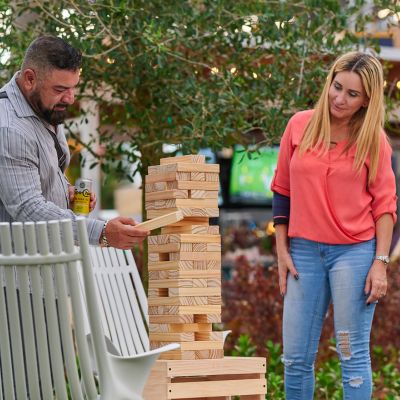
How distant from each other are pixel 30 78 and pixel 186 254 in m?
0.99

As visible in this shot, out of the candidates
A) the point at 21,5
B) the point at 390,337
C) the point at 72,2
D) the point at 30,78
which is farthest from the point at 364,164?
the point at 390,337

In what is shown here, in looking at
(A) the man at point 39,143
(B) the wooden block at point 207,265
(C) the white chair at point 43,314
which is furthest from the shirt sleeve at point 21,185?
(B) the wooden block at point 207,265

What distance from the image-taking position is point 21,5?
681 cm

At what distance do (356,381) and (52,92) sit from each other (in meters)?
1.72

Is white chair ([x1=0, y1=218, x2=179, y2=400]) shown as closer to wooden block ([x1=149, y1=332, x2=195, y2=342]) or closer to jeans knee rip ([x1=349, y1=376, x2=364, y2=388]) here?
wooden block ([x1=149, y1=332, x2=195, y2=342])

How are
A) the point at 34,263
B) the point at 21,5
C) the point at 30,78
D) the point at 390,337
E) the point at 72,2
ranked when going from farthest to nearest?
the point at 390,337 < the point at 21,5 < the point at 72,2 < the point at 30,78 < the point at 34,263

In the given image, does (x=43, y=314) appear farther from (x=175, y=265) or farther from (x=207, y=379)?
(x=207, y=379)

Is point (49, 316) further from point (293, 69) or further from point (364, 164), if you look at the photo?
point (293, 69)

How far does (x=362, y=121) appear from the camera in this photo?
4.94 metres

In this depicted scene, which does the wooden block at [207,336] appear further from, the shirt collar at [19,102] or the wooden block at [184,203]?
the shirt collar at [19,102]

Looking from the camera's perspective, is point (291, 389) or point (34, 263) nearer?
point (34, 263)

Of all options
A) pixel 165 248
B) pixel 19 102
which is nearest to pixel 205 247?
pixel 165 248

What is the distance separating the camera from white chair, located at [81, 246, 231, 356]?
17.4 feet

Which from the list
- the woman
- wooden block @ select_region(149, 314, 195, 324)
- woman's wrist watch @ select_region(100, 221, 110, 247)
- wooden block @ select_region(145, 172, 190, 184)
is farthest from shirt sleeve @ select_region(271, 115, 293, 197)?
woman's wrist watch @ select_region(100, 221, 110, 247)
